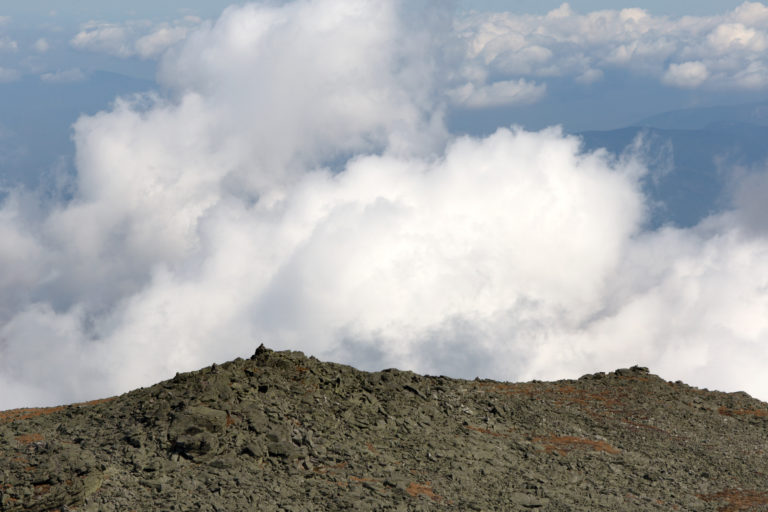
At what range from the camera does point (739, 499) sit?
2730 cm

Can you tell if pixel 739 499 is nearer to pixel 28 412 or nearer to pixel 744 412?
pixel 744 412

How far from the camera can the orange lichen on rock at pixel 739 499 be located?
26188mm

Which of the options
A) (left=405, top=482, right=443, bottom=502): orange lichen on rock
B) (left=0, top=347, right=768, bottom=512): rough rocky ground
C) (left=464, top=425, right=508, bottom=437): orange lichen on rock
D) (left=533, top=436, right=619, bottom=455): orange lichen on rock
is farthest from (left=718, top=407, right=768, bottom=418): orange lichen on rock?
(left=405, top=482, right=443, bottom=502): orange lichen on rock

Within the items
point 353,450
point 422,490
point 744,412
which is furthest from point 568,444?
point 744,412

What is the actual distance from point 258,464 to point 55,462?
20.6ft

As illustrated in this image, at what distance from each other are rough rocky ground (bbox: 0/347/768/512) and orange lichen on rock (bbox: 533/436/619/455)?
97 millimetres

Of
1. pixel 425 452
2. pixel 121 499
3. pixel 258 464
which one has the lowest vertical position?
pixel 121 499

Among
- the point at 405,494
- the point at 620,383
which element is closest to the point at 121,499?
the point at 405,494

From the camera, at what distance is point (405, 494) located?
2280 centimetres

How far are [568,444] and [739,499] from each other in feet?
22.6

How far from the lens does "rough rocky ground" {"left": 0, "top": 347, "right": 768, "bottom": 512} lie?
840 inches

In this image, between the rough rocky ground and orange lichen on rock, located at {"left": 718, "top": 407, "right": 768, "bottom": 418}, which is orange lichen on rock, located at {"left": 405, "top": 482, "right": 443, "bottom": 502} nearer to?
the rough rocky ground

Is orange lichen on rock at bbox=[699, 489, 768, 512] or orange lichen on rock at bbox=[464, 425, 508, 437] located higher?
orange lichen on rock at bbox=[464, 425, 508, 437]

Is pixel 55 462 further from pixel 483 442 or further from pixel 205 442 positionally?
pixel 483 442
